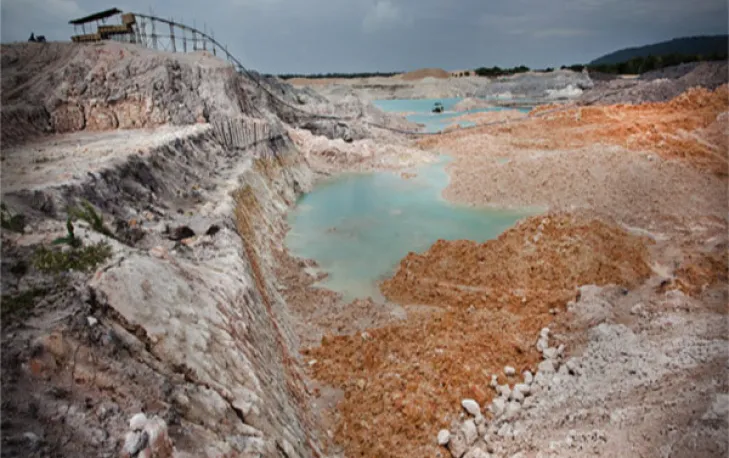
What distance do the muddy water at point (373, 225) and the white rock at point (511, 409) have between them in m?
4.67

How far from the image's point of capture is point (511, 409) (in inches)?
249

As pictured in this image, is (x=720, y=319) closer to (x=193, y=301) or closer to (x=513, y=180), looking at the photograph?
(x=193, y=301)

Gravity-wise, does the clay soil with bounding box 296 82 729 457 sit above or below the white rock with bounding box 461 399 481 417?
above

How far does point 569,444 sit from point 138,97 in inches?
651

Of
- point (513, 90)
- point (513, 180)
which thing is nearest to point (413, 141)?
point (513, 180)

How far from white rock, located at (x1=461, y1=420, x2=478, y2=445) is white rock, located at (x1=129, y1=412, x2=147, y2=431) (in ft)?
14.7

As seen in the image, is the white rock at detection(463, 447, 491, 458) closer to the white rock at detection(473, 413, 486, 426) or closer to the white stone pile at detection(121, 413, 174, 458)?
the white rock at detection(473, 413, 486, 426)

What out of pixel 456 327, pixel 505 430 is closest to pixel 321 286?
pixel 456 327

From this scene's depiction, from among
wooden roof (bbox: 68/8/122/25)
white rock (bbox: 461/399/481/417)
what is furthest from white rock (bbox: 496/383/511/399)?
wooden roof (bbox: 68/8/122/25)

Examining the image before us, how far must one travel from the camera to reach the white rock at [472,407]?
6.40 m

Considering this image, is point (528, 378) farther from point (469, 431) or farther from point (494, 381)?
point (469, 431)

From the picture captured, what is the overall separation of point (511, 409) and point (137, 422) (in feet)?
17.0

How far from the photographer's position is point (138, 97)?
1535 centimetres

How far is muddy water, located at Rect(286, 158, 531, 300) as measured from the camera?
12023mm
